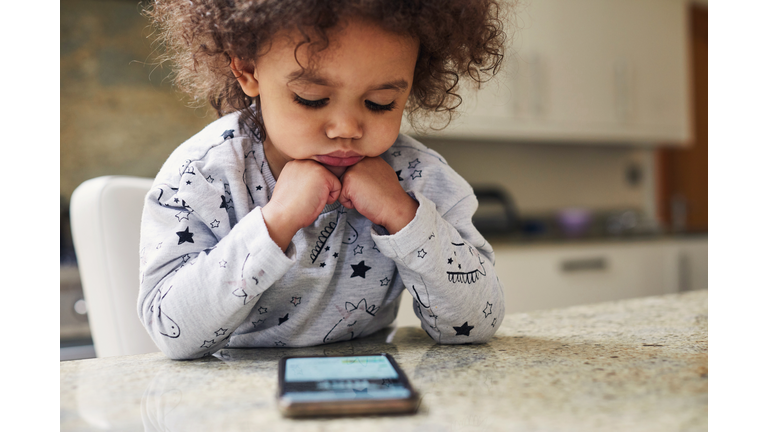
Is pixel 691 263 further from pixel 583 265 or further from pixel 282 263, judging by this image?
pixel 282 263

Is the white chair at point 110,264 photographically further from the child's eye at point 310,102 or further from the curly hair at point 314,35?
the child's eye at point 310,102

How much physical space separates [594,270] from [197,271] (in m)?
2.21

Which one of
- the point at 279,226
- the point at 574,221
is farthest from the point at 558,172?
the point at 279,226

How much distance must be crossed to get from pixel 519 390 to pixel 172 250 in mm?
413

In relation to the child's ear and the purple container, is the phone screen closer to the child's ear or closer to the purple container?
the child's ear

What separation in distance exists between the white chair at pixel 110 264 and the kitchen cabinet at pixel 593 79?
5.99 feet

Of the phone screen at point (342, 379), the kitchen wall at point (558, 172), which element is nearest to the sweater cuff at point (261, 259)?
the phone screen at point (342, 379)

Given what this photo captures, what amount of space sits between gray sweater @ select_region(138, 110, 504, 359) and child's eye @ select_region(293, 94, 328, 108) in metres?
0.13

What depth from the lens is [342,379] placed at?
0.47m

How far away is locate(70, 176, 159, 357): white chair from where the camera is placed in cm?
90

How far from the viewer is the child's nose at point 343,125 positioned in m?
0.64

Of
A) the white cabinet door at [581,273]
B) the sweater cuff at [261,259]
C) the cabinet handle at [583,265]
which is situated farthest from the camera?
the cabinet handle at [583,265]

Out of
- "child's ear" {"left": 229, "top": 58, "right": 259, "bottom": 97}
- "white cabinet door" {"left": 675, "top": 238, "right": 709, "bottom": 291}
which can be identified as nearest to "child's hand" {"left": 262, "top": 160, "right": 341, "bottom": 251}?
"child's ear" {"left": 229, "top": 58, "right": 259, "bottom": 97}
